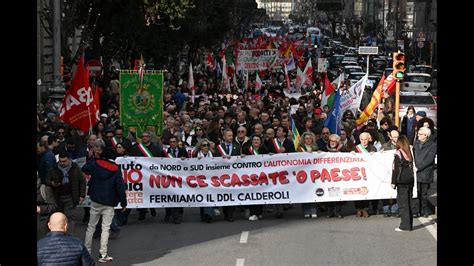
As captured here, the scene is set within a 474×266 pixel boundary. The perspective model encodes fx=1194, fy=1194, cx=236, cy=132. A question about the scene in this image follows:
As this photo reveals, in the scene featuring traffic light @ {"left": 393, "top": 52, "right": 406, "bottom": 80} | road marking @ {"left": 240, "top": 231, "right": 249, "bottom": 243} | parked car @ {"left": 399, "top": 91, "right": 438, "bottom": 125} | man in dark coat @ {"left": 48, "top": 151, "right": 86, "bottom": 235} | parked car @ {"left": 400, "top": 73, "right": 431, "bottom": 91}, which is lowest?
parked car @ {"left": 400, "top": 73, "right": 431, "bottom": 91}

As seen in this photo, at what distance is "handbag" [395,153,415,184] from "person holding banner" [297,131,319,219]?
1.90m

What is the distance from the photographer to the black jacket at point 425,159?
57.0 feet

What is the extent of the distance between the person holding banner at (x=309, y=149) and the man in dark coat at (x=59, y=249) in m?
9.17

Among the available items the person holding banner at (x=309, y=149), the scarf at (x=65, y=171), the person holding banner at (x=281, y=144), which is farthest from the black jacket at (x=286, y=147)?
the scarf at (x=65, y=171)

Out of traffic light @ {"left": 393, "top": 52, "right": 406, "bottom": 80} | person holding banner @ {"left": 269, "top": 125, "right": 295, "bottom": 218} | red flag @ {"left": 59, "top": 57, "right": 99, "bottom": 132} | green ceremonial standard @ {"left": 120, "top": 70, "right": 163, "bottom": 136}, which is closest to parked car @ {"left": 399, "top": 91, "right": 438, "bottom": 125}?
traffic light @ {"left": 393, "top": 52, "right": 406, "bottom": 80}

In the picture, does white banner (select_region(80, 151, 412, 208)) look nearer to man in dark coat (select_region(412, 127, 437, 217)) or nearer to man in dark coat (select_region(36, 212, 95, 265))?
man in dark coat (select_region(412, 127, 437, 217))

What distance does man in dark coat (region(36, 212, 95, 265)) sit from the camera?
945 cm

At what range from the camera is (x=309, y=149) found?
18.6 metres

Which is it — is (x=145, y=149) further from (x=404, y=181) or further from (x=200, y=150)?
(x=404, y=181)

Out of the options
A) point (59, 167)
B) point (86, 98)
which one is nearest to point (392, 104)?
point (86, 98)

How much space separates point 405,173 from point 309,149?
2.16 m

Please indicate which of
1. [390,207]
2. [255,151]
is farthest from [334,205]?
[255,151]

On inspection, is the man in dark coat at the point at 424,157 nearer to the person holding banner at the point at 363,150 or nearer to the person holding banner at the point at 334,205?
the person holding banner at the point at 363,150
